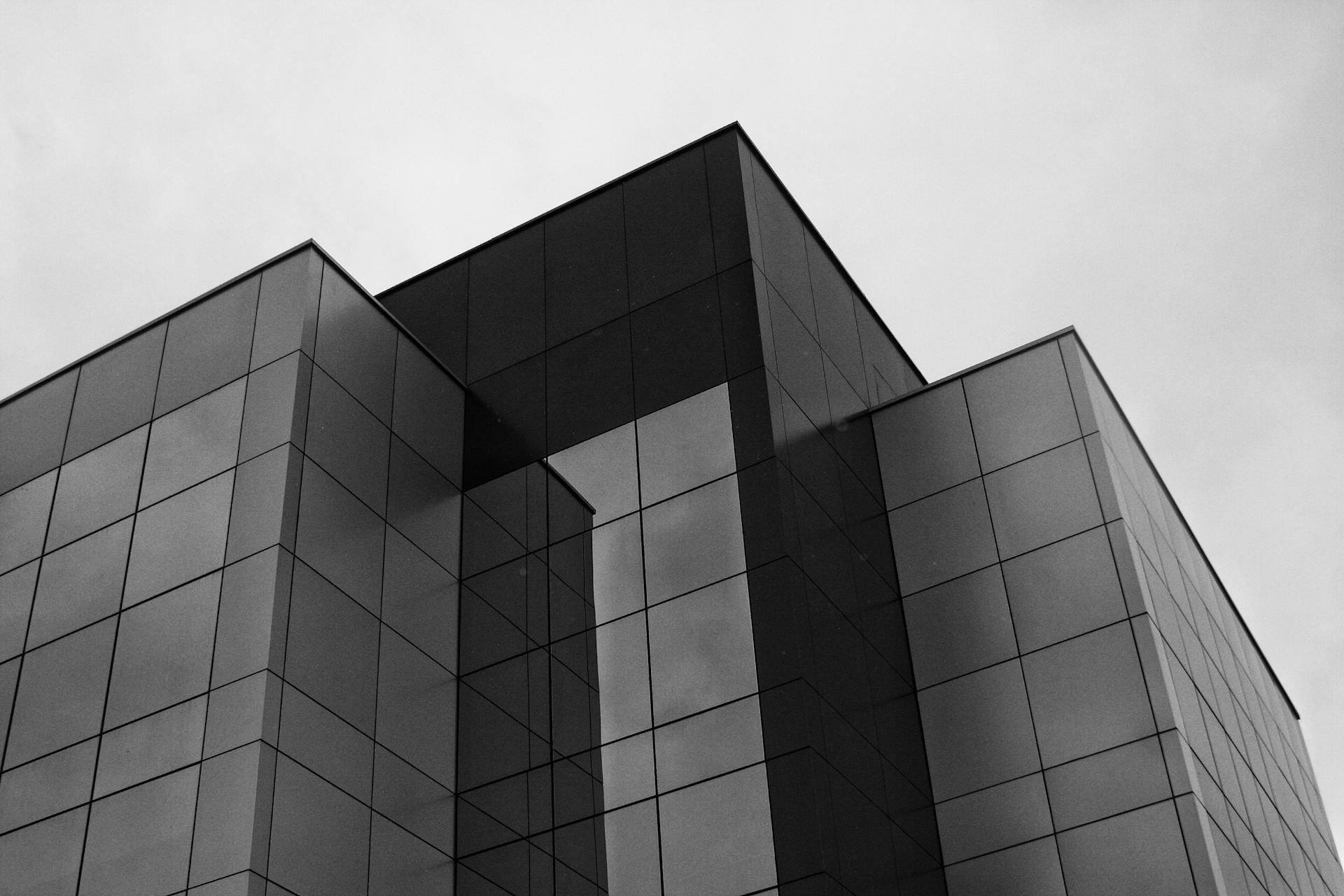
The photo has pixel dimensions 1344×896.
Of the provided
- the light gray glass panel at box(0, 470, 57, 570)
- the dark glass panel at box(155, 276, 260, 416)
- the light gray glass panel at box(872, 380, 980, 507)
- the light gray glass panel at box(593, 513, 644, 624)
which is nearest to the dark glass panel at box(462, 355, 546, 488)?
the light gray glass panel at box(593, 513, 644, 624)

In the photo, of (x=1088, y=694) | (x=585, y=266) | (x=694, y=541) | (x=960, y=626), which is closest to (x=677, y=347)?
(x=585, y=266)

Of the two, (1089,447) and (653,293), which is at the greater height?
(653,293)

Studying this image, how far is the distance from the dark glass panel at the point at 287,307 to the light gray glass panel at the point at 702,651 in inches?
343

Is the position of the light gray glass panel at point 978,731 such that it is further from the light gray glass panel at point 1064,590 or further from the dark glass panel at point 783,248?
the dark glass panel at point 783,248

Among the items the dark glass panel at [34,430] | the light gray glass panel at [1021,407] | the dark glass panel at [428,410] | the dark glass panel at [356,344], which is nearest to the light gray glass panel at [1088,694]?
the light gray glass panel at [1021,407]

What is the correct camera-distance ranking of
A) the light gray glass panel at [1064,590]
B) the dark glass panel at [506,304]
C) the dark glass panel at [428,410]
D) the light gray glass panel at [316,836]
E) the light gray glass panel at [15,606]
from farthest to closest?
the dark glass panel at [506,304] < the dark glass panel at [428,410] < the light gray glass panel at [1064,590] < the light gray glass panel at [15,606] < the light gray glass panel at [316,836]

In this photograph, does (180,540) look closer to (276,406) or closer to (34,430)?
(276,406)

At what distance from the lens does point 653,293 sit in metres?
31.4

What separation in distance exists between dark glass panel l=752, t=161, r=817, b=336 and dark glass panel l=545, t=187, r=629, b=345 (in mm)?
3028

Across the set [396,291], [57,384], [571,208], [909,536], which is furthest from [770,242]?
[57,384]

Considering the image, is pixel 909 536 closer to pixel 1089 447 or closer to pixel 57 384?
pixel 1089 447

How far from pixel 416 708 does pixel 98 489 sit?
7964 millimetres

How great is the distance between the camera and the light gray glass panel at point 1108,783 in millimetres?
27641

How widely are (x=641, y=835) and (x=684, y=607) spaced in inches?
162
